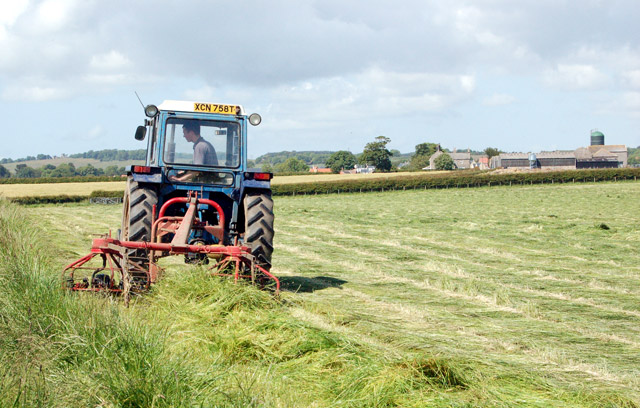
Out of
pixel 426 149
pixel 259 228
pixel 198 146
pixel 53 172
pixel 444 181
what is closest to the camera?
pixel 259 228

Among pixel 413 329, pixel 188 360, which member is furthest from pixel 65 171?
pixel 188 360

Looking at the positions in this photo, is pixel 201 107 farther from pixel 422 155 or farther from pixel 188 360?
pixel 422 155

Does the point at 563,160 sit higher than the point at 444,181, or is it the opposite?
the point at 563,160

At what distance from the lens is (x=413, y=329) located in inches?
275

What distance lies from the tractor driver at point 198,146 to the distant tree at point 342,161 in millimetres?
118473

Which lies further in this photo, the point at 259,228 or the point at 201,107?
the point at 201,107

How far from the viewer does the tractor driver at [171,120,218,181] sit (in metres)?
9.37

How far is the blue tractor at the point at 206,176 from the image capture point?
8.69 m

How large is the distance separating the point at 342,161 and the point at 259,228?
122867 millimetres

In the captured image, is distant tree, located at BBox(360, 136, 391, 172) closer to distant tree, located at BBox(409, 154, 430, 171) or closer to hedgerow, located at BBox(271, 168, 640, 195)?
distant tree, located at BBox(409, 154, 430, 171)

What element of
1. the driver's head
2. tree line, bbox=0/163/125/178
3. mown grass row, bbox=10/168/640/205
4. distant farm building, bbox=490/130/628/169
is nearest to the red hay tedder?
the driver's head

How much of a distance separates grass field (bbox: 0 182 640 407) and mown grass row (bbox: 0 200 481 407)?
2 cm

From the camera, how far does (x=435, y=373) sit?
4801 millimetres

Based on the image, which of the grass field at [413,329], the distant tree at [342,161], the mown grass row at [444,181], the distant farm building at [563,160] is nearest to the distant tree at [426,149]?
the distant tree at [342,161]
